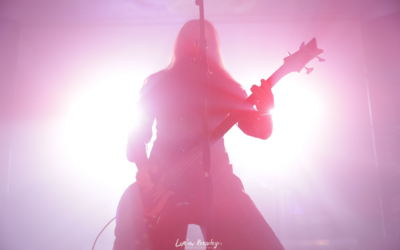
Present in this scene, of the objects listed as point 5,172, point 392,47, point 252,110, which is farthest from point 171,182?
point 392,47

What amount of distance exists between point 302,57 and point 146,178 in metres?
1.07

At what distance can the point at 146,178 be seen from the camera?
1046 mm

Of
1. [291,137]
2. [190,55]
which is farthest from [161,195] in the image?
[291,137]

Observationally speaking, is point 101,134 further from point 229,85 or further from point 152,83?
point 229,85

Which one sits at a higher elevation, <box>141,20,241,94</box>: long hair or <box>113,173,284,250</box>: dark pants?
<box>141,20,241,94</box>: long hair

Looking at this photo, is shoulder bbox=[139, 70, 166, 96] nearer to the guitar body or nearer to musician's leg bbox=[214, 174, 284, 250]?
the guitar body

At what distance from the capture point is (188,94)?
117 centimetres

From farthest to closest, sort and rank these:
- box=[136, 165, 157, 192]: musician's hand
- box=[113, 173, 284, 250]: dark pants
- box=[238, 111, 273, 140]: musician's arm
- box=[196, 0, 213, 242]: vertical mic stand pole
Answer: box=[238, 111, 273, 140]: musician's arm → box=[136, 165, 157, 192]: musician's hand → box=[113, 173, 284, 250]: dark pants → box=[196, 0, 213, 242]: vertical mic stand pole

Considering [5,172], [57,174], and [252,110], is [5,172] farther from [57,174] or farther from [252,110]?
[252,110]

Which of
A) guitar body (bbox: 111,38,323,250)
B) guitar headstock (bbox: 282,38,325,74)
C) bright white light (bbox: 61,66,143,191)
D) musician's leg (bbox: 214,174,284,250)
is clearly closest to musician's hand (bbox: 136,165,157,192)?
guitar body (bbox: 111,38,323,250)

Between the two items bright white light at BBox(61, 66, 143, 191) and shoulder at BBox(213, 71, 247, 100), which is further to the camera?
bright white light at BBox(61, 66, 143, 191)

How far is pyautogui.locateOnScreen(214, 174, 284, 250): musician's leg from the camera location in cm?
85

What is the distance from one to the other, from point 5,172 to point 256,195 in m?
3.23

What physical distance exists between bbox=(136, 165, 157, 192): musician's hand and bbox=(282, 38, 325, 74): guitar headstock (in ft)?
3.06
